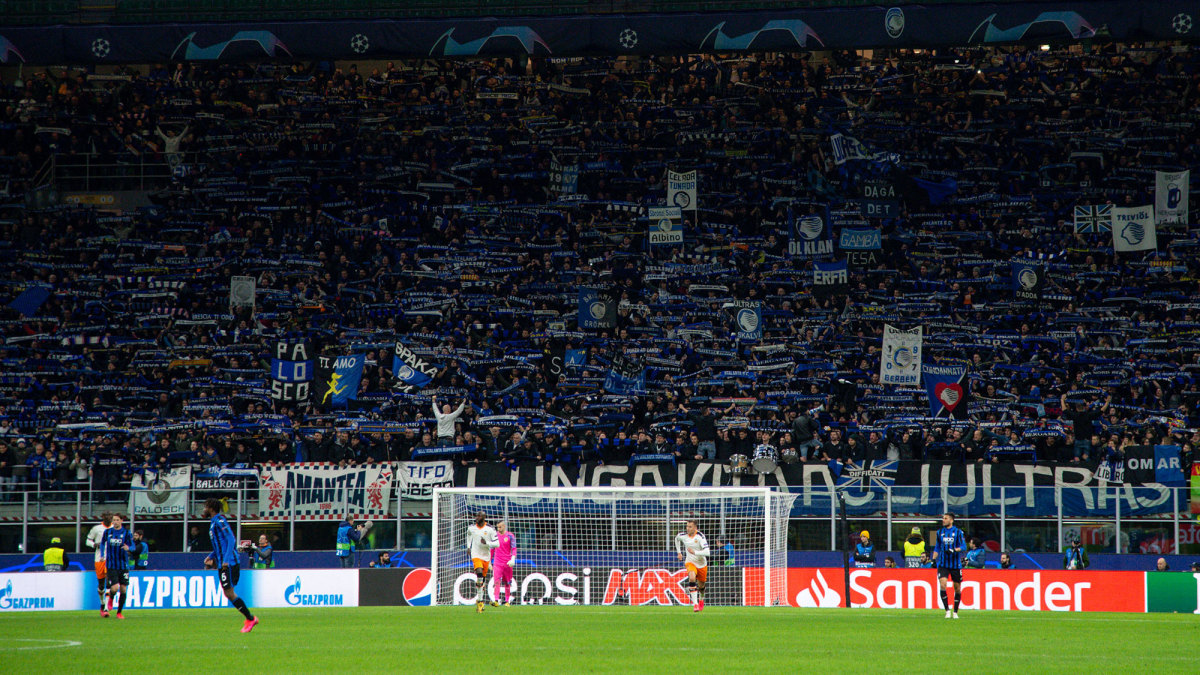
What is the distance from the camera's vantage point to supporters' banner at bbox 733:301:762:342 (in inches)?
1505

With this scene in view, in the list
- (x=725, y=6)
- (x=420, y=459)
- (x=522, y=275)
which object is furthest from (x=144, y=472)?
(x=725, y=6)

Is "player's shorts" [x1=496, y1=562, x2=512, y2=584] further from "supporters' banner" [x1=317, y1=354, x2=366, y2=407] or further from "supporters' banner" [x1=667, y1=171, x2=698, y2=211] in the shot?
"supporters' banner" [x1=667, y1=171, x2=698, y2=211]

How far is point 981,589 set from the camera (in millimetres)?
27922

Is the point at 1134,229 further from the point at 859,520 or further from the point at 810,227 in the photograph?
the point at 859,520

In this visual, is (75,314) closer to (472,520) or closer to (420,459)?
(420,459)

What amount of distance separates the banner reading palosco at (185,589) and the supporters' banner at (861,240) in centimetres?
1852

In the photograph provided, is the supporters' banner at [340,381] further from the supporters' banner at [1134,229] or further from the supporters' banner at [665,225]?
the supporters' banner at [1134,229]

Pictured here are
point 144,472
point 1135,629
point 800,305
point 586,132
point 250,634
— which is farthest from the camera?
point 586,132

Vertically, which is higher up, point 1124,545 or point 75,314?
point 75,314

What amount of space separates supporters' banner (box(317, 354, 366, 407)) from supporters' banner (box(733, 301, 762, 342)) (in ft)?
34.7

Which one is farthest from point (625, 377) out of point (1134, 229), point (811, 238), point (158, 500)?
point (1134, 229)

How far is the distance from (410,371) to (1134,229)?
21201mm

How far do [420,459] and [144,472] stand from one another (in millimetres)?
6613

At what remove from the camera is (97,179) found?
147 ft
